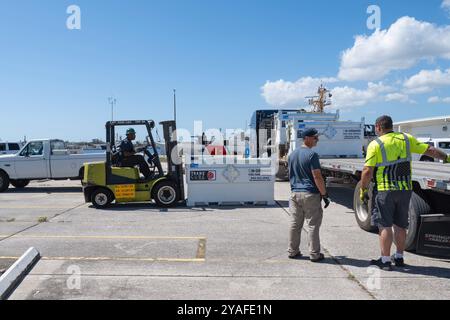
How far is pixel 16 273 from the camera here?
200 inches

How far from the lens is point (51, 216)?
32.1ft

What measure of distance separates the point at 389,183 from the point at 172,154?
6.47 m

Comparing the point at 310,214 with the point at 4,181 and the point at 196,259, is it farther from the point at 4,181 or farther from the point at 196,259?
the point at 4,181

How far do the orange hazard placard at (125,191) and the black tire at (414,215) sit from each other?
266 inches

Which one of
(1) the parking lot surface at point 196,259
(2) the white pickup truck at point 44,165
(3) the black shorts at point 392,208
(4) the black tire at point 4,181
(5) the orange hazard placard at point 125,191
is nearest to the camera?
(1) the parking lot surface at point 196,259

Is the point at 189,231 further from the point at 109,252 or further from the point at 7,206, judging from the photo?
the point at 7,206

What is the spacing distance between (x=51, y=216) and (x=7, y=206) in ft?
8.31

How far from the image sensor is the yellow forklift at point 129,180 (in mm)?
10820

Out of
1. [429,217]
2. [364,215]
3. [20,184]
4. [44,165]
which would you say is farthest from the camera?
[20,184]

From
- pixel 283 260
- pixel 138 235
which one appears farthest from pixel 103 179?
pixel 283 260

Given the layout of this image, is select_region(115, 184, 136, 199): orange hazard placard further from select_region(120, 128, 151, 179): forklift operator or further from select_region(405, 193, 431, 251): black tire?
select_region(405, 193, 431, 251): black tire

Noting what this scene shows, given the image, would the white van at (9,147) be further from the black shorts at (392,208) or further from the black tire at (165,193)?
the black shorts at (392,208)

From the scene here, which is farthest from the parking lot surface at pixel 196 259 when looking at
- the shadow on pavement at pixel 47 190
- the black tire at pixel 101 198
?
the shadow on pavement at pixel 47 190

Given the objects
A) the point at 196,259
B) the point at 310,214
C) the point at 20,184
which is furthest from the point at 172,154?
the point at 20,184
